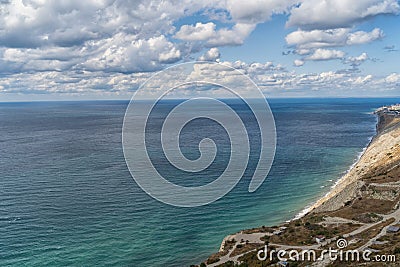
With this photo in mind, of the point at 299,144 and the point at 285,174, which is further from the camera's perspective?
the point at 299,144

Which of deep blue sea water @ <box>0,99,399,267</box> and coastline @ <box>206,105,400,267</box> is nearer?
coastline @ <box>206,105,400,267</box>

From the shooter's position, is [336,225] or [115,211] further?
[115,211]

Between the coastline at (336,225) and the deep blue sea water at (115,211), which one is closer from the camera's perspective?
the coastline at (336,225)

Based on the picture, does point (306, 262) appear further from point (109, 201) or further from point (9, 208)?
point (9, 208)

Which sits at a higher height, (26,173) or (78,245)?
(26,173)

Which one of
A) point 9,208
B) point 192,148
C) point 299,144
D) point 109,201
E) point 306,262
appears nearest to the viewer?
point 306,262

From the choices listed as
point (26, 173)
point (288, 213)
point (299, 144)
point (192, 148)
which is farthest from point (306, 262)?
point (299, 144)

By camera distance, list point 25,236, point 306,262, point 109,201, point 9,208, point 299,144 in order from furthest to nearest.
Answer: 1. point 299,144
2. point 109,201
3. point 9,208
4. point 25,236
5. point 306,262

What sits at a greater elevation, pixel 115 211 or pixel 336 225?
pixel 336 225

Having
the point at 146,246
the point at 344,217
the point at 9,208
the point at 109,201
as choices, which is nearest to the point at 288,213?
the point at 344,217
